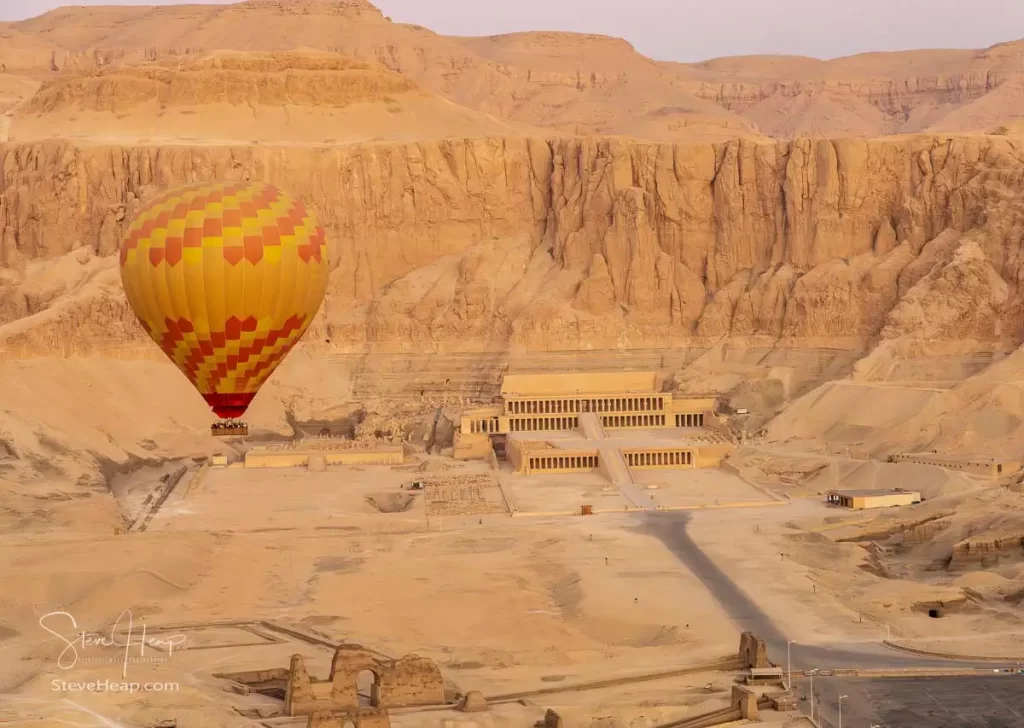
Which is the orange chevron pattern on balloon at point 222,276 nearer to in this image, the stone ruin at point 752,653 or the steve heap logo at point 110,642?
the steve heap logo at point 110,642

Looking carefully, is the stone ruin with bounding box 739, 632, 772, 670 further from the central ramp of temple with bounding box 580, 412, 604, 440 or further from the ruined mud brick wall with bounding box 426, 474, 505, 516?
the central ramp of temple with bounding box 580, 412, 604, 440

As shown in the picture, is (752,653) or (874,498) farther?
(874,498)

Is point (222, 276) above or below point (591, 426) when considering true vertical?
above

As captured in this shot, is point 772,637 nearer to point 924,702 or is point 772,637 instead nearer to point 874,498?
point 924,702

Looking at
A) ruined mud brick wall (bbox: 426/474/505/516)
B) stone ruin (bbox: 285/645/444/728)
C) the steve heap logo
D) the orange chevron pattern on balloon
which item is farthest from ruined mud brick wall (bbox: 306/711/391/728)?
ruined mud brick wall (bbox: 426/474/505/516)

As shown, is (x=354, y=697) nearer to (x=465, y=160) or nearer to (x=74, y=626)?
(x=74, y=626)

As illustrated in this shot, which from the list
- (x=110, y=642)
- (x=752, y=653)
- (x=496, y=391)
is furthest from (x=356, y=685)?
(x=496, y=391)
